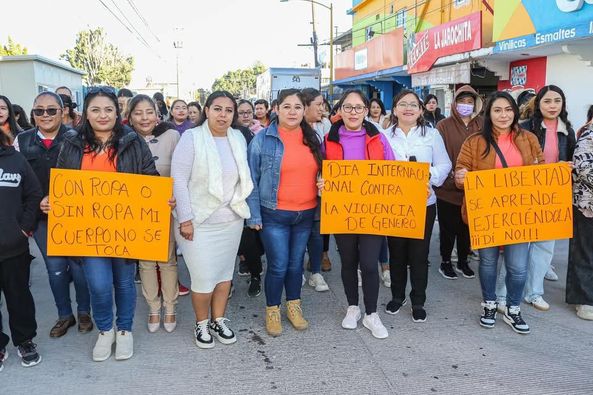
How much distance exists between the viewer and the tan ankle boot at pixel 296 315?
4.11 m

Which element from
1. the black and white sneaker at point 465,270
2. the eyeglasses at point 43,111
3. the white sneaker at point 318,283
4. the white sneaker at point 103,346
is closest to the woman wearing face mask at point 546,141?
the black and white sneaker at point 465,270

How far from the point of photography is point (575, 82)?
1022 centimetres

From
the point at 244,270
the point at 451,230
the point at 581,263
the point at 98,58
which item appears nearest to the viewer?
the point at 581,263

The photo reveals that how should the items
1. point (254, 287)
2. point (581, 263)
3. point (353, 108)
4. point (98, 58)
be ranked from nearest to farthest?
point (353, 108) → point (581, 263) → point (254, 287) → point (98, 58)

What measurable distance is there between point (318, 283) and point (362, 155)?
1.74 meters

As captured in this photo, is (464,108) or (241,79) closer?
(464,108)

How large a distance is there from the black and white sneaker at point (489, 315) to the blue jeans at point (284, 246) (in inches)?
62.0

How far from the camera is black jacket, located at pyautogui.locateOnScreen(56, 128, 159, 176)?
3.42 meters

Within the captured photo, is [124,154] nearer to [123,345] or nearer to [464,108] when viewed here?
[123,345]

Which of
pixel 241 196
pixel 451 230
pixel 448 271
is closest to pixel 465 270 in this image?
pixel 448 271

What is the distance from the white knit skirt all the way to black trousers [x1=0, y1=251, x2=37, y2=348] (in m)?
1.09

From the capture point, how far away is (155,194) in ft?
11.7

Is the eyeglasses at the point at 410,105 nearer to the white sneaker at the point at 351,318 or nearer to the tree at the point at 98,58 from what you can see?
the white sneaker at the point at 351,318

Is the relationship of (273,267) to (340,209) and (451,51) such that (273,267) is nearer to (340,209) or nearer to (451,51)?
(340,209)
